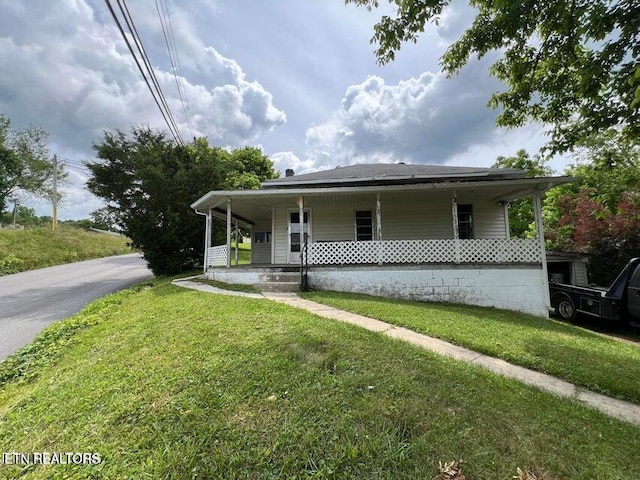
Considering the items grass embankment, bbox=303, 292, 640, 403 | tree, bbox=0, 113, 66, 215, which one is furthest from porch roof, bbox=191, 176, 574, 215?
tree, bbox=0, 113, 66, 215

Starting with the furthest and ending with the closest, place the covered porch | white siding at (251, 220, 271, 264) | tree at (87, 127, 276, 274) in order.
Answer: white siding at (251, 220, 271, 264), tree at (87, 127, 276, 274), the covered porch

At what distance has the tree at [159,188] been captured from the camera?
14492 mm

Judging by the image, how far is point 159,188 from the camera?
14867 millimetres

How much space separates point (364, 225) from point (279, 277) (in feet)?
14.0

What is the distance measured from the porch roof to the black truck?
9.34ft

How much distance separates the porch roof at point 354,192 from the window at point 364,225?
47.1 inches

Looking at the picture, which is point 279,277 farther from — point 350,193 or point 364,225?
point 364,225

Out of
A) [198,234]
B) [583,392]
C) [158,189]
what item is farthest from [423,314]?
[158,189]

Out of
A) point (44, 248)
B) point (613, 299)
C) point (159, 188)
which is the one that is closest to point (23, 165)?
point (44, 248)

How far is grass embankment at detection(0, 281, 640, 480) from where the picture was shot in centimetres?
214

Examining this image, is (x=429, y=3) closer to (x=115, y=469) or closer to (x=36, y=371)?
(x=115, y=469)

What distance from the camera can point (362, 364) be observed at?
3.45 meters

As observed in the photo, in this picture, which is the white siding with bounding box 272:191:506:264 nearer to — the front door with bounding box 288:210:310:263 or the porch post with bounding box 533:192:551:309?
the front door with bounding box 288:210:310:263

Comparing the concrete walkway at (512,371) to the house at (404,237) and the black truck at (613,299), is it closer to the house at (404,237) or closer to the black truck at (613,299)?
the house at (404,237)
